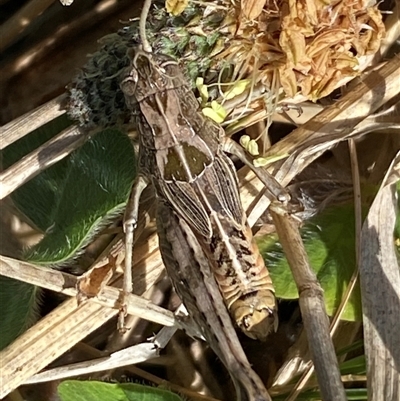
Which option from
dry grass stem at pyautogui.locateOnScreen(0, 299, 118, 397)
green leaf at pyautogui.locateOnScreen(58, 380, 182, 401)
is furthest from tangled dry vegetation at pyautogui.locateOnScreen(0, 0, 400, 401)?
green leaf at pyautogui.locateOnScreen(58, 380, 182, 401)

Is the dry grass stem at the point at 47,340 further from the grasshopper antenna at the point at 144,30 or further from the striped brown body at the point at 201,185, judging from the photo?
the grasshopper antenna at the point at 144,30

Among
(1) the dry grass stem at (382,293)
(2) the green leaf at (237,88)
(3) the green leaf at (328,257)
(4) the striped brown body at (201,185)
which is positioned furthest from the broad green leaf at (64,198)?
(1) the dry grass stem at (382,293)

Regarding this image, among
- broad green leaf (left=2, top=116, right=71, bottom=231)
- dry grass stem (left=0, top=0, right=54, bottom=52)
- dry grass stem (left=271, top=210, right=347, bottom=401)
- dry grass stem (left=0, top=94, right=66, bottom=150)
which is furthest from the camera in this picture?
dry grass stem (left=0, top=0, right=54, bottom=52)

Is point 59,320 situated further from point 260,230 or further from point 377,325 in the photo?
point 377,325

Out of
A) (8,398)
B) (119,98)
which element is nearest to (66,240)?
(119,98)

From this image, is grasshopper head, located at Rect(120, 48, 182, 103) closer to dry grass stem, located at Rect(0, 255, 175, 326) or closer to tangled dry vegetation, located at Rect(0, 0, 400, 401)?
tangled dry vegetation, located at Rect(0, 0, 400, 401)

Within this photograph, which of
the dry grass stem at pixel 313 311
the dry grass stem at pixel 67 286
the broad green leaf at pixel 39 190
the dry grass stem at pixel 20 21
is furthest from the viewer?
the dry grass stem at pixel 20 21

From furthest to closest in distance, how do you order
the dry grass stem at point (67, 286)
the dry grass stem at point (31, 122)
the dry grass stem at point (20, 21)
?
the dry grass stem at point (20, 21), the dry grass stem at point (31, 122), the dry grass stem at point (67, 286)
